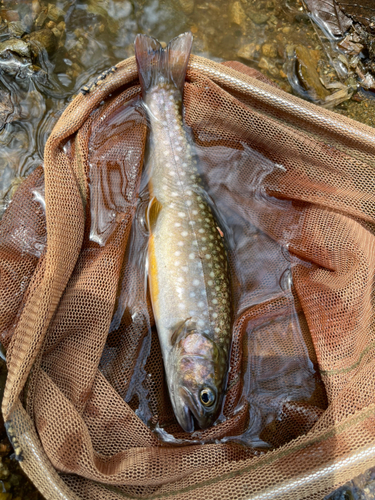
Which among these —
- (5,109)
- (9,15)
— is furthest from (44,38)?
(5,109)

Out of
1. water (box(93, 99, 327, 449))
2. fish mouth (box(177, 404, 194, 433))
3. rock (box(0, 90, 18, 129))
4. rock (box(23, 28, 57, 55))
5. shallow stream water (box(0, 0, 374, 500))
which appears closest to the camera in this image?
fish mouth (box(177, 404, 194, 433))

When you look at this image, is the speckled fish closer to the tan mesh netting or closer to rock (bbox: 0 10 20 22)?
the tan mesh netting

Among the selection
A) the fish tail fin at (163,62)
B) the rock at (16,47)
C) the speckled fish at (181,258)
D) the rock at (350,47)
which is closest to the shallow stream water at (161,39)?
the rock at (16,47)

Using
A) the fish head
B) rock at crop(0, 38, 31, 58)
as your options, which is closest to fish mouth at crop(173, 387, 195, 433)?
the fish head

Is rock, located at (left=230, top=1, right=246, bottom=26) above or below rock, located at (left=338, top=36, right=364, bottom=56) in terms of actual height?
above

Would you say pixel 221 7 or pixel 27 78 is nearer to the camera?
pixel 27 78

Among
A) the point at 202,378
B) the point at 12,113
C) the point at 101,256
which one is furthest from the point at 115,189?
the point at 202,378

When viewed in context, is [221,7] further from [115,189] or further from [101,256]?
→ [101,256]
